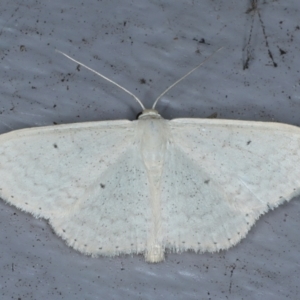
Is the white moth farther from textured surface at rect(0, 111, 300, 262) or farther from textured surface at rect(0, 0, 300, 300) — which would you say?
textured surface at rect(0, 0, 300, 300)

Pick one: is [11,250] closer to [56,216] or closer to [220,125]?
[56,216]

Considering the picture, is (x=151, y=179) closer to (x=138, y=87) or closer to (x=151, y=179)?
(x=151, y=179)

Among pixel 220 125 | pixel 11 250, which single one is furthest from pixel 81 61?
pixel 11 250

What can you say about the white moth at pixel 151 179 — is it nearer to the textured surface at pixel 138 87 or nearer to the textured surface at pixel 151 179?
the textured surface at pixel 151 179

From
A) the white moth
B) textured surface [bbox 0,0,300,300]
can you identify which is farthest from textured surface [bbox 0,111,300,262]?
textured surface [bbox 0,0,300,300]

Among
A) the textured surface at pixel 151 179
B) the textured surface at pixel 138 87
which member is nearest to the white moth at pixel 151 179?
the textured surface at pixel 151 179

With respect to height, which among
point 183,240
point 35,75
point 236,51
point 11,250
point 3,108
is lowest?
point 11,250

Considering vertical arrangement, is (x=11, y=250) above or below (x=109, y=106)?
below

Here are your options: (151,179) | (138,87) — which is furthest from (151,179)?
(138,87)
